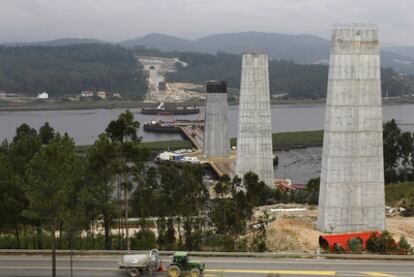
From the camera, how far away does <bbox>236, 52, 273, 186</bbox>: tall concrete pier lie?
129 feet

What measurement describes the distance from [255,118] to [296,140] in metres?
44.5

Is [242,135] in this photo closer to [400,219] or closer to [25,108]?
[400,219]

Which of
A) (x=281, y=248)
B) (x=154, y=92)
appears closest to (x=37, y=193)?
(x=281, y=248)

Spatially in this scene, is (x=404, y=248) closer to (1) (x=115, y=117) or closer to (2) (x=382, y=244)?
(2) (x=382, y=244)

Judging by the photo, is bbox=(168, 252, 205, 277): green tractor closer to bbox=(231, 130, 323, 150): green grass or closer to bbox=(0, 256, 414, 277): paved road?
bbox=(0, 256, 414, 277): paved road

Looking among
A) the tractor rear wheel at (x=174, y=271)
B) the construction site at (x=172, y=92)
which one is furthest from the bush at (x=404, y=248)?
the construction site at (x=172, y=92)

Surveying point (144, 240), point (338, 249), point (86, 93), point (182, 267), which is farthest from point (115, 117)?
point (182, 267)

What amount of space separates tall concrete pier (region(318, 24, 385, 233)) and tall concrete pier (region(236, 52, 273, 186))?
1401cm

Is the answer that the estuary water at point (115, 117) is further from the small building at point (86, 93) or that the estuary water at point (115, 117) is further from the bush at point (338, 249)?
the bush at point (338, 249)

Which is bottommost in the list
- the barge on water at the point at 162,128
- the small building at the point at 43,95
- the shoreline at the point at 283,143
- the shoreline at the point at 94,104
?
the shoreline at the point at 283,143

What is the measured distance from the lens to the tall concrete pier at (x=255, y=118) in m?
39.4

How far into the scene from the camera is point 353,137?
83.5 ft

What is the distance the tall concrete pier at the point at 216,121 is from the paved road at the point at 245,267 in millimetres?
38091

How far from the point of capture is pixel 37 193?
17250 millimetres
